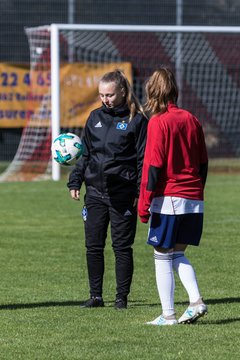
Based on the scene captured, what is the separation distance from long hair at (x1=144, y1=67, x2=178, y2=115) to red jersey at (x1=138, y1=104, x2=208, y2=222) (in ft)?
0.16

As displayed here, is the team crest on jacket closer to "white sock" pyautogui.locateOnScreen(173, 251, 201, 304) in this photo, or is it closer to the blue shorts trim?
the blue shorts trim

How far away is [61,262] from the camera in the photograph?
10336 mm

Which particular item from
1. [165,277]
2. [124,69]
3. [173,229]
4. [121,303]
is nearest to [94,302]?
[121,303]

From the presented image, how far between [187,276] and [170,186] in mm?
631

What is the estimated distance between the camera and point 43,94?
2061 centimetres

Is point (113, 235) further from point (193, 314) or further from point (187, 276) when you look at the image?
point (193, 314)

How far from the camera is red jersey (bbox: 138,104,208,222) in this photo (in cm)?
660

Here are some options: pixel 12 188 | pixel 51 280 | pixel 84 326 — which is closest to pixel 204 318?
pixel 84 326

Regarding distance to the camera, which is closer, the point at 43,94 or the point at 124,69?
the point at 43,94

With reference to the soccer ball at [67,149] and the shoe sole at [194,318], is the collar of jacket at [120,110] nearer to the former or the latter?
the soccer ball at [67,149]

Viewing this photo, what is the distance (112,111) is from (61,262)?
308 cm

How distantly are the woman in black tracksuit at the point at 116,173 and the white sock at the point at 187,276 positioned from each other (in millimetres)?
844

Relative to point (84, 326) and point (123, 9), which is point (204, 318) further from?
point (123, 9)

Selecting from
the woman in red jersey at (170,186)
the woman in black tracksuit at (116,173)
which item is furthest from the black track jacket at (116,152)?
the woman in red jersey at (170,186)
